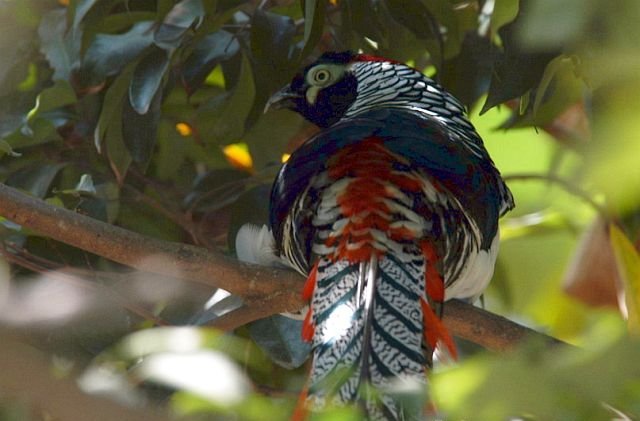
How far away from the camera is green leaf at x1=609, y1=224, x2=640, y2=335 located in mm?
3248

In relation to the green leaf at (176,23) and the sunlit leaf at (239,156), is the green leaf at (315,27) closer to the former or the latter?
the green leaf at (176,23)

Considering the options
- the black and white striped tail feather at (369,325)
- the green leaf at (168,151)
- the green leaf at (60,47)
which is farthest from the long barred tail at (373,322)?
the green leaf at (168,151)

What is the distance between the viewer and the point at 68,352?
280 cm

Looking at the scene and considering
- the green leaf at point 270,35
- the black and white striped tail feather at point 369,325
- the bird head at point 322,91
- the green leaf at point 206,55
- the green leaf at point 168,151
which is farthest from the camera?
the green leaf at point 168,151

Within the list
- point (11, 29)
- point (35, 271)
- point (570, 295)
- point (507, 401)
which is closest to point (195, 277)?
point (35, 271)

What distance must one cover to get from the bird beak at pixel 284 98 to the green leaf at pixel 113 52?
44cm

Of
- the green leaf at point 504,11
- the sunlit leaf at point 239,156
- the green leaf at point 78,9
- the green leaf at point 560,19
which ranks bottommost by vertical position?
the sunlit leaf at point 239,156

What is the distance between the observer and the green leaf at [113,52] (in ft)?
9.82

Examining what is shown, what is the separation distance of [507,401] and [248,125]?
235 centimetres

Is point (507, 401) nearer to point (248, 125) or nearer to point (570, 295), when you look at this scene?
point (248, 125)

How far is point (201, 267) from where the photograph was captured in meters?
2.41

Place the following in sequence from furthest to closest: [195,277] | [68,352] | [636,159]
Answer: [68,352] → [195,277] → [636,159]

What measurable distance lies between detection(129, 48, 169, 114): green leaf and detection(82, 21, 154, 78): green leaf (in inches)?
2.9

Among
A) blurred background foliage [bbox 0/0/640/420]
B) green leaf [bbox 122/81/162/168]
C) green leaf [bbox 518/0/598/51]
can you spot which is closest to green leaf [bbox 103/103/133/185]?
blurred background foliage [bbox 0/0/640/420]
